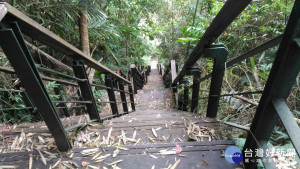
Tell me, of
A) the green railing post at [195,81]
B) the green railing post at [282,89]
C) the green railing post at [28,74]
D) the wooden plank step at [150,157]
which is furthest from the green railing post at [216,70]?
the green railing post at [28,74]

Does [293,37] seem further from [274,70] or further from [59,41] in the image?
[59,41]

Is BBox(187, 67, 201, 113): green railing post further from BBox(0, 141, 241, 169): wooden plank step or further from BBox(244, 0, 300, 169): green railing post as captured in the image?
BBox(244, 0, 300, 169): green railing post

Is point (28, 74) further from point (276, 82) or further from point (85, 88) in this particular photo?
point (276, 82)

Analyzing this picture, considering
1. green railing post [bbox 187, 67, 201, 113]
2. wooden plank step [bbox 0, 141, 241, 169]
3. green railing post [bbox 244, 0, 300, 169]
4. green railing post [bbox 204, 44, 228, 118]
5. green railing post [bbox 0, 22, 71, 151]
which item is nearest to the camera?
green railing post [bbox 244, 0, 300, 169]

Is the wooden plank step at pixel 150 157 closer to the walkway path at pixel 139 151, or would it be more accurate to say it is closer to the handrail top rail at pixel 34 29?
the walkway path at pixel 139 151

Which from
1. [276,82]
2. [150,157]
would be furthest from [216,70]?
[150,157]

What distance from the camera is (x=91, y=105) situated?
1572 millimetres

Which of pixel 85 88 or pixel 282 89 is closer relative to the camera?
pixel 282 89

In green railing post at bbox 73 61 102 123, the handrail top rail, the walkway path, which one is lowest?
the walkway path

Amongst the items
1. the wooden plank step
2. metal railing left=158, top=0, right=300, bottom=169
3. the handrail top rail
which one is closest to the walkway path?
the wooden plank step

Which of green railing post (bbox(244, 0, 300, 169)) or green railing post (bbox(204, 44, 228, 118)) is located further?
green railing post (bbox(204, 44, 228, 118))

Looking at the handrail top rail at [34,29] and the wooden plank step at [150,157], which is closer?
the handrail top rail at [34,29]

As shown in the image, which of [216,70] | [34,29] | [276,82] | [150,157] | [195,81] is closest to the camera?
[276,82]

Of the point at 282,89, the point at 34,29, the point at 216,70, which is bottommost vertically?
the point at 216,70
